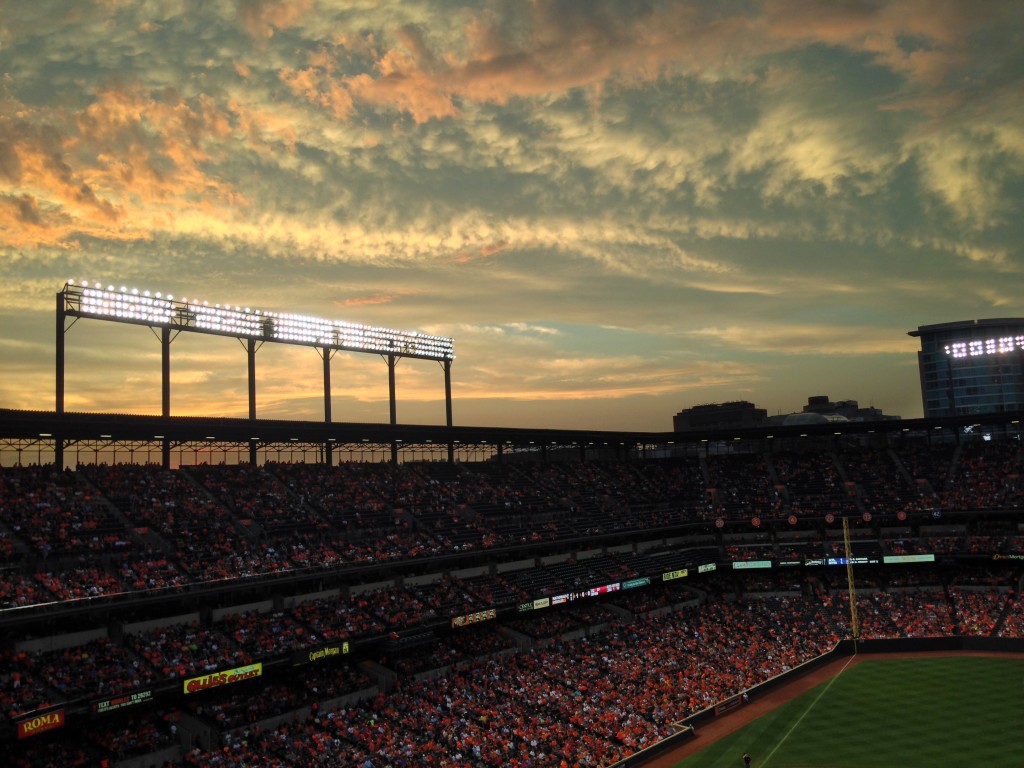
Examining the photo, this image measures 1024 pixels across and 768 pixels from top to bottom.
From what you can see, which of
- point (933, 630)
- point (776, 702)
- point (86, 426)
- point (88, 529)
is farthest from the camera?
point (933, 630)

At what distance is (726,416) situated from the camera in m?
149

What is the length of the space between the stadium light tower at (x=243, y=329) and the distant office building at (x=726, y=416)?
89740 mm

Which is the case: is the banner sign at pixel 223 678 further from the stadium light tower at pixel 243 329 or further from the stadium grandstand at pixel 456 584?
the stadium light tower at pixel 243 329

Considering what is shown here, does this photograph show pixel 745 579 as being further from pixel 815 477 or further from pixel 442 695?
pixel 442 695

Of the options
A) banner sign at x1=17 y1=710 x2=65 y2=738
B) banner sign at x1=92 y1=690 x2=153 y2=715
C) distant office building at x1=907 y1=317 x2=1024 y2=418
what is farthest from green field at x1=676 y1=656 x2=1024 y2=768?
distant office building at x1=907 y1=317 x2=1024 y2=418

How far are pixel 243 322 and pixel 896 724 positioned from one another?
46676 millimetres

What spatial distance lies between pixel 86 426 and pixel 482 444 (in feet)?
119

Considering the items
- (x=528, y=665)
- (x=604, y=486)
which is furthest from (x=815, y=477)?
(x=528, y=665)

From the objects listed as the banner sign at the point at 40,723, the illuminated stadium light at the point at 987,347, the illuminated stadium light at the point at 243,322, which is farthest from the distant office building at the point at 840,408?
the banner sign at the point at 40,723

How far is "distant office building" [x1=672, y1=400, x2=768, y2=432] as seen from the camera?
147875 mm

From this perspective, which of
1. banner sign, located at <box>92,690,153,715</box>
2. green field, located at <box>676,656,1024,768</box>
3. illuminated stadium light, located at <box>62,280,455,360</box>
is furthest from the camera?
illuminated stadium light, located at <box>62,280,455,360</box>

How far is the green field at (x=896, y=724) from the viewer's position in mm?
38091

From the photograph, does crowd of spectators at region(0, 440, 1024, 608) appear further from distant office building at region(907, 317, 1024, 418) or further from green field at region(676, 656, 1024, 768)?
distant office building at region(907, 317, 1024, 418)

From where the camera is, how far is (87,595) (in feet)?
118
